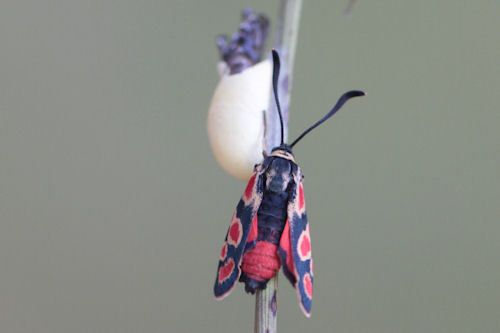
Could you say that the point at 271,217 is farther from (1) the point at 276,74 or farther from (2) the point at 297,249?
(1) the point at 276,74

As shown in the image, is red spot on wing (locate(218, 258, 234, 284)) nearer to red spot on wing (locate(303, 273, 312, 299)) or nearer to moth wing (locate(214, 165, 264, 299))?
moth wing (locate(214, 165, 264, 299))

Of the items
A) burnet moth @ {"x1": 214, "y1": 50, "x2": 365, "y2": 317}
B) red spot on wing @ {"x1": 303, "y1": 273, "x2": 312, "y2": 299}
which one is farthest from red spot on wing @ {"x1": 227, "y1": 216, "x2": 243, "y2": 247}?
red spot on wing @ {"x1": 303, "y1": 273, "x2": 312, "y2": 299}

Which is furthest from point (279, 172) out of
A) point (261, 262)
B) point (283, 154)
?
point (261, 262)

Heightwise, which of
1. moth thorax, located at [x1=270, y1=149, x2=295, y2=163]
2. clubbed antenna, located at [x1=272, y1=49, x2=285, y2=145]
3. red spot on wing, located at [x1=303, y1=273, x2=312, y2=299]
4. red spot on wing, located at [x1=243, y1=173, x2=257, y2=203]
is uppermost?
clubbed antenna, located at [x1=272, y1=49, x2=285, y2=145]

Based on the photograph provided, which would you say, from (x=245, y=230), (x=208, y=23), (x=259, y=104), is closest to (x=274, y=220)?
(x=245, y=230)

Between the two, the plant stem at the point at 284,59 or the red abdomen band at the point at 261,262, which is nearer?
the red abdomen band at the point at 261,262

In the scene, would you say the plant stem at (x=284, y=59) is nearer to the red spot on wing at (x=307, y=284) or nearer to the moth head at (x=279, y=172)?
the moth head at (x=279, y=172)

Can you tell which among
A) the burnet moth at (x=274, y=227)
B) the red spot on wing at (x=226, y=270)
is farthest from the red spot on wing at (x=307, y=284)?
the red spot on wing at (x=226, y=270)

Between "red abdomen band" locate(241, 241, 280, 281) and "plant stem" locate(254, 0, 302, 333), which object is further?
"plant stem" locate(254, 0, 302, 333)
